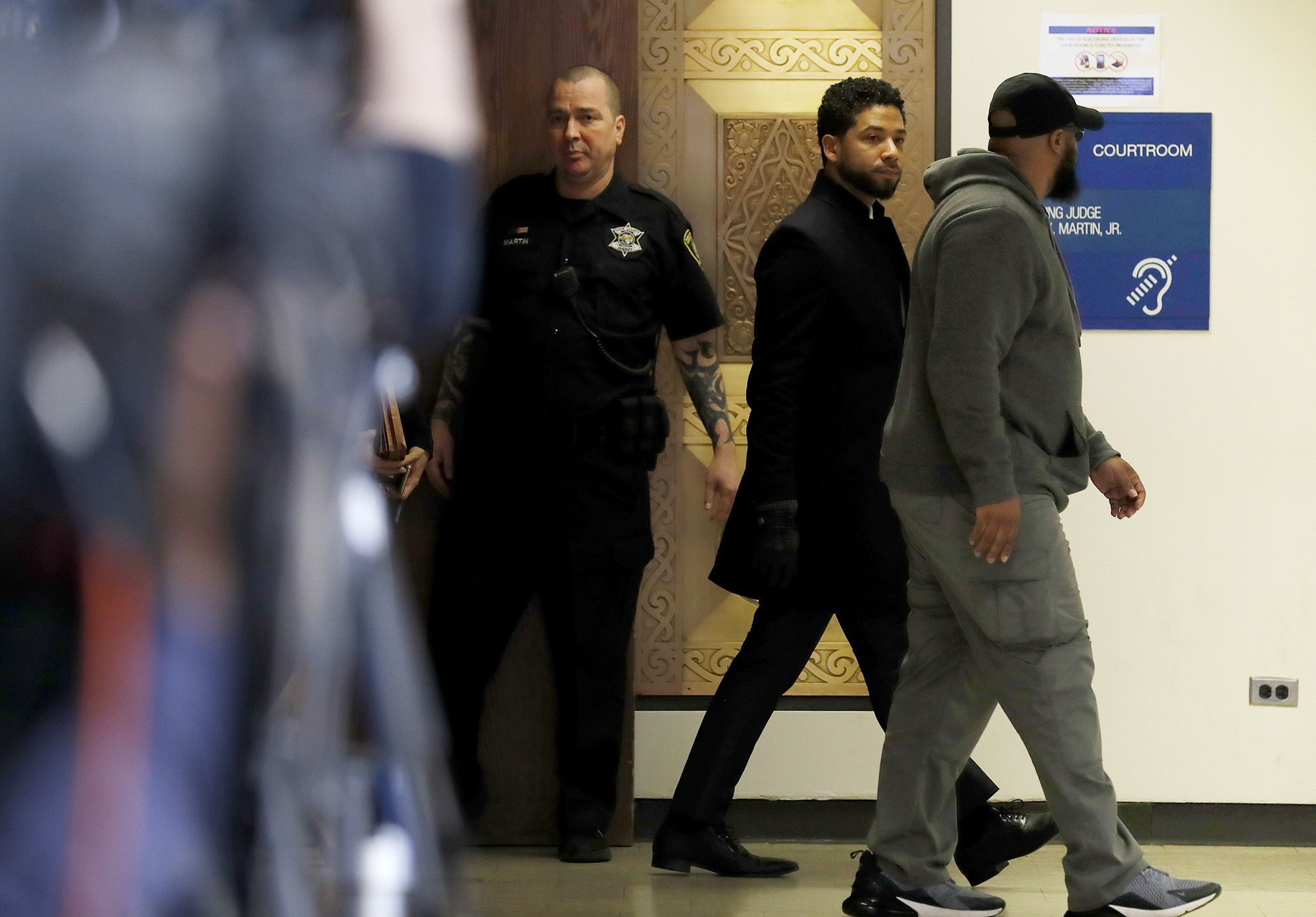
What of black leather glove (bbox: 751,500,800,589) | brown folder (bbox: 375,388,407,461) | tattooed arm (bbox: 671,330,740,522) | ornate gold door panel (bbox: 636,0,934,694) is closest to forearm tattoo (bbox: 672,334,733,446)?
tattooed arm (bbox: 671,330,740,522)

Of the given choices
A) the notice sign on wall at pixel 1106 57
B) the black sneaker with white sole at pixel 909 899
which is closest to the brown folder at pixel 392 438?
the black sneaker with white sole at pixel 909 899

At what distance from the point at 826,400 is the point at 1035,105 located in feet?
2.49

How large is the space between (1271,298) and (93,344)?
10.4 ft

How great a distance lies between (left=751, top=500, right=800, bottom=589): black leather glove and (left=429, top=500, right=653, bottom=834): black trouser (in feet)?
1.38

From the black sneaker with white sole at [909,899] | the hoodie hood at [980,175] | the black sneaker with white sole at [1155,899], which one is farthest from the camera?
the black sneaker with white sole at [909,899]

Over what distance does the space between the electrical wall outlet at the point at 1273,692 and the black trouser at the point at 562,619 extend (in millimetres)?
1466

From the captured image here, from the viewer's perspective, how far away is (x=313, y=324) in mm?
801

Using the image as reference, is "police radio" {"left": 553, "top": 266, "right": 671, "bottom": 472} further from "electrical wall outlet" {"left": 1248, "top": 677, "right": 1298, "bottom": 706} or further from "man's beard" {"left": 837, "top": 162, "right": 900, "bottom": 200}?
"electrical wall outlet" {"left": 1248, "top": 677, "right": 1298, "bottom": 706}

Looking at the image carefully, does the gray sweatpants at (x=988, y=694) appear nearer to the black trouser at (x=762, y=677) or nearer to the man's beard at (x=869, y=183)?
the black trouser at (x=762, y=677)

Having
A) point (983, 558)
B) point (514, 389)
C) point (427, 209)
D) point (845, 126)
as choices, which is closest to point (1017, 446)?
point (983, 558)

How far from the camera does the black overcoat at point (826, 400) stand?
2924 millimetres

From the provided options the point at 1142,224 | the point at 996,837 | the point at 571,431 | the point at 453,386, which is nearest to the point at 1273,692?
the point at 996,837

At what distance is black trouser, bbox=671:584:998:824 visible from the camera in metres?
2.93

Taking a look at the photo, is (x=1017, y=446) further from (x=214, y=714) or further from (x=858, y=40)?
(x=214, y=714)
